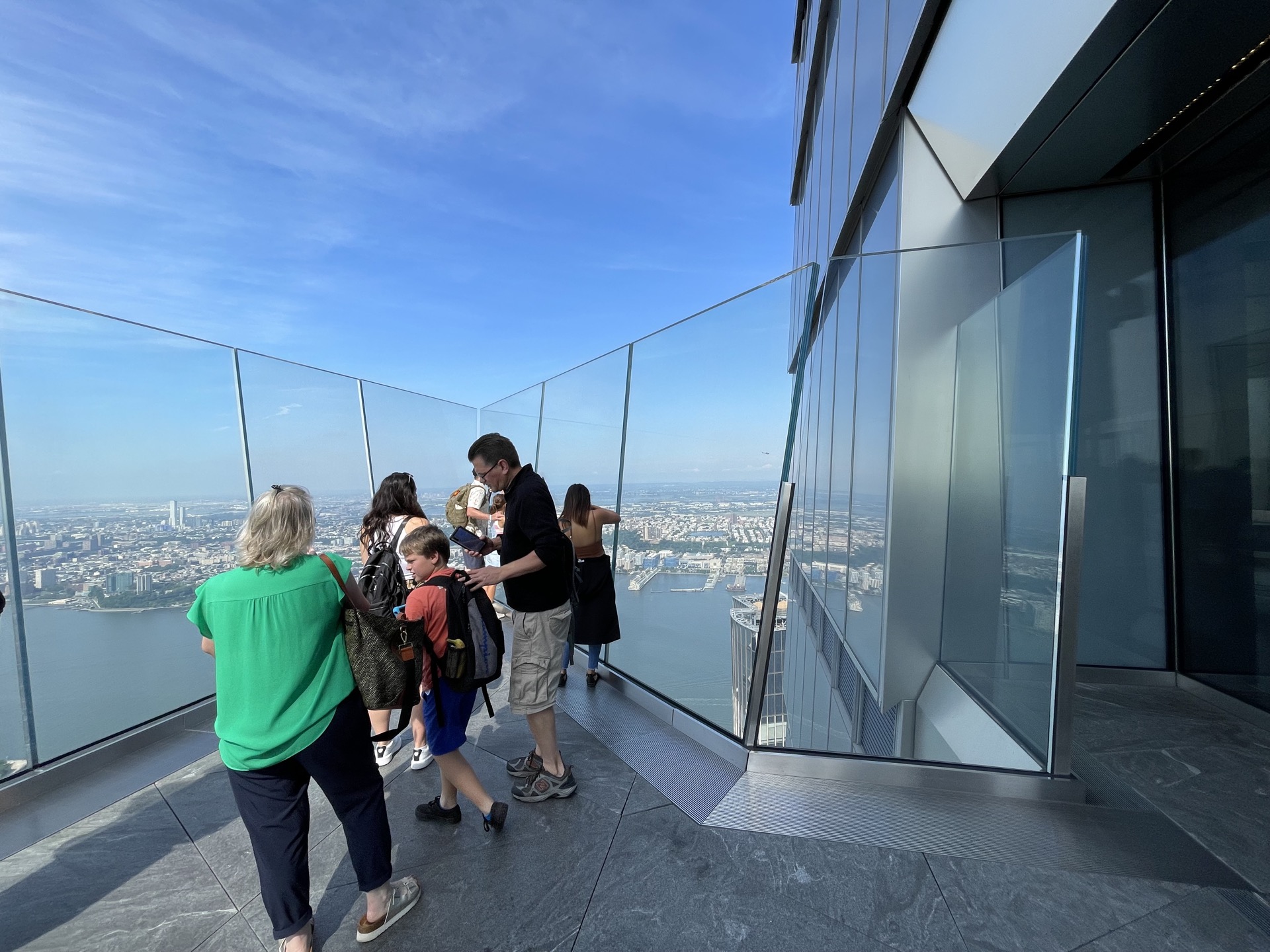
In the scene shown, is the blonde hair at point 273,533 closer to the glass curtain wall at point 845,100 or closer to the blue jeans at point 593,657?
the glass curtain wall at point 845,100

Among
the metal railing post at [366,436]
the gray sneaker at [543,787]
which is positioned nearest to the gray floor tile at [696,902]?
the gray sneaker at [543,787]

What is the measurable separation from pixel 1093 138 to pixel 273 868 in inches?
245

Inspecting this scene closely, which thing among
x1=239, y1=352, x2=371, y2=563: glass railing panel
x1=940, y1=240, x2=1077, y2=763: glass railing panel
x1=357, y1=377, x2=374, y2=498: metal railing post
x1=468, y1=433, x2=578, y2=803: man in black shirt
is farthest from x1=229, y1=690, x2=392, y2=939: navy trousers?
x1=357, y1=377, x2=374, y2=498: metal railing post

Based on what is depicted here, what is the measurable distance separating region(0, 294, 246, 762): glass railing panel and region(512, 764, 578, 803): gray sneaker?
2684 mm

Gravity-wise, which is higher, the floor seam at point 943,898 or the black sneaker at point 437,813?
the black sneaker at point 437,813

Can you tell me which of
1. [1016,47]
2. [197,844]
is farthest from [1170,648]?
[197,844]

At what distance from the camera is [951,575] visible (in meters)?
4.11

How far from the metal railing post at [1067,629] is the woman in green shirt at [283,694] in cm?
322

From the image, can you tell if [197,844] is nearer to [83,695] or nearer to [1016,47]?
[83,695]

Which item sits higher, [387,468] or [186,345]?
[186,345]

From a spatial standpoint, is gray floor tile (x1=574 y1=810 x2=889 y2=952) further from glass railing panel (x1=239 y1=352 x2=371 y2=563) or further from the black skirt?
glass railing panel (x1=239 y1=352 x2=371 y2=563)

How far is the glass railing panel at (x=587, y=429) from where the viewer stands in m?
5.70

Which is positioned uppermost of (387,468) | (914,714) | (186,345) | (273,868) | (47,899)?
(186,345)

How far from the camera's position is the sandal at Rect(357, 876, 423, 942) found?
2294 millimetres
